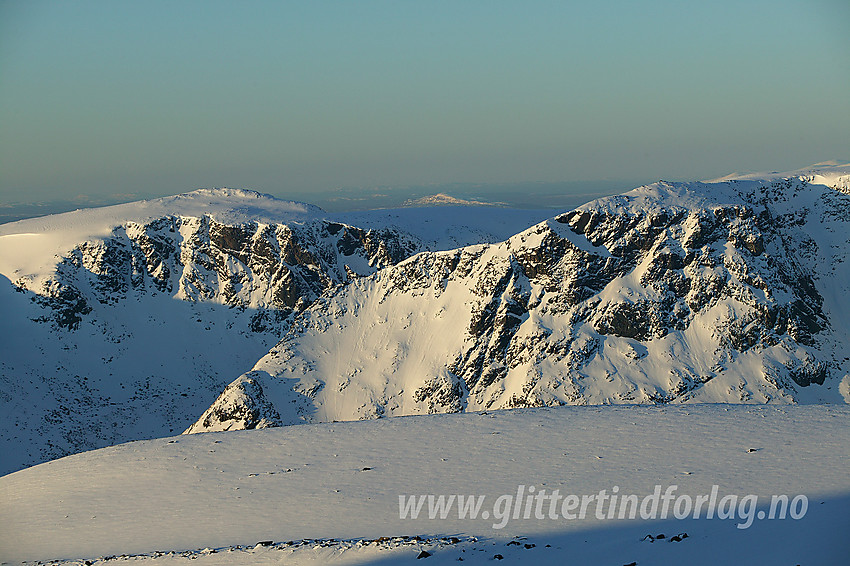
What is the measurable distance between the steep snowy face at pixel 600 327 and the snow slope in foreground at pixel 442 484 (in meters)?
96.6

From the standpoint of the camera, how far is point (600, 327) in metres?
157

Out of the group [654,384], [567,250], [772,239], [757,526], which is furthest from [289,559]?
[772,239]

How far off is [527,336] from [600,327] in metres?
16.4

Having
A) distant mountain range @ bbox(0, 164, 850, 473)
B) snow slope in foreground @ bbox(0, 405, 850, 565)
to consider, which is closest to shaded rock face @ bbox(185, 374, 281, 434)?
distant mountain range @ bbox(0, 164, 850, 473)

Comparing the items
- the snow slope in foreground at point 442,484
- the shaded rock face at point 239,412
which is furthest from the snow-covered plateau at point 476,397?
the shaded rock face at point 239,412

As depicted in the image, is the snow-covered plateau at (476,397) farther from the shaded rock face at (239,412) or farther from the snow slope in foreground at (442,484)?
the shaded rock face at (239,412)

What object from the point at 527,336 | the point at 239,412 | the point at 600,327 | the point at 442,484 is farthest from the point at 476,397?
the point at 442,484

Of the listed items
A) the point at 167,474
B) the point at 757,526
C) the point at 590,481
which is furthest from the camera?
the point at 167,474

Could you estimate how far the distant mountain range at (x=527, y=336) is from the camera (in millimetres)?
146750

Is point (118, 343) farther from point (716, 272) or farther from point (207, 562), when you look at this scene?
point (207, 562)

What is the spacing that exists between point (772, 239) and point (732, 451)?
14743cm

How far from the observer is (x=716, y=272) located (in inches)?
6186

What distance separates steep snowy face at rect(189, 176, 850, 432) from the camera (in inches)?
5778

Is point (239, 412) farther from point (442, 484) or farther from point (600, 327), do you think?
point (442, 484)
